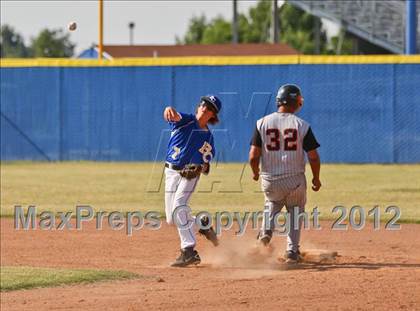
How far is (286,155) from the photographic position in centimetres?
1090

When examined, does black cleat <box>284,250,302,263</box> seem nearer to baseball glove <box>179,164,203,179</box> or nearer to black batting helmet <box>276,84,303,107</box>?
baseball glove <box>179,164,203,179</box>

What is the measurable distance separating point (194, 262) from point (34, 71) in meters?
17.7

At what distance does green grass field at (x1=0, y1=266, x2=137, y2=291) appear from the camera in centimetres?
1032

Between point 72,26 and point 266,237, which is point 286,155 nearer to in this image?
point 266,237

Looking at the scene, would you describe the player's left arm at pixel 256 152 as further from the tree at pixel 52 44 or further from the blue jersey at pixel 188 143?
the tree at pixel 52 44

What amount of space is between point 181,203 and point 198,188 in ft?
31.1

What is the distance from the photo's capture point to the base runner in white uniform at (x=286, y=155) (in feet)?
35.5

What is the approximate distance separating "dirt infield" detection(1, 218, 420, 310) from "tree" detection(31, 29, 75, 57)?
1911 inches

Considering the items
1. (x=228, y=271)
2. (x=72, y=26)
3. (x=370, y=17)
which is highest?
(x=370, y=17)

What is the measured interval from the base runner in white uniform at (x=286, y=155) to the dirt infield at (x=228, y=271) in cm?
67

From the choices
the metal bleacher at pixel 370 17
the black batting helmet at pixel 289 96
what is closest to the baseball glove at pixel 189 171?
the black batting helmet at pixel 289 96

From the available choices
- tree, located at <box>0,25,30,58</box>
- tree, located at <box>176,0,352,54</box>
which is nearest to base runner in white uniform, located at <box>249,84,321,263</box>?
tree, located at <box>176,0,352,54</box>

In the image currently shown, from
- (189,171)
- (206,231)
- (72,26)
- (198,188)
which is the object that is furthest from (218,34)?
(189,171)

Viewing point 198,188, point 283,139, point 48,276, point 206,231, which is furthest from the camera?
point 198,188
